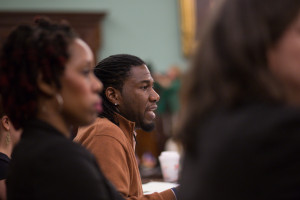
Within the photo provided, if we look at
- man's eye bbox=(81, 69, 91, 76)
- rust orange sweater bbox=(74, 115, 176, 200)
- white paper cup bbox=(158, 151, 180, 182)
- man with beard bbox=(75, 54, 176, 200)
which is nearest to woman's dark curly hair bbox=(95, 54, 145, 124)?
man with beard bbox=(75, 54, 176, 200)

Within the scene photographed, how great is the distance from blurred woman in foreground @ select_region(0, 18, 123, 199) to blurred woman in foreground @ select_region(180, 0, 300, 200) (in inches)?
11.0

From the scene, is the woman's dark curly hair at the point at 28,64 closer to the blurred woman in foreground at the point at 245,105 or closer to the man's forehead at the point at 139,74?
the blurred woman in foreground at the point at 245,105

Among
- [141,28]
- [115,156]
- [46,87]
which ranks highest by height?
[141,28]

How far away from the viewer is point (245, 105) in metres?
0.86

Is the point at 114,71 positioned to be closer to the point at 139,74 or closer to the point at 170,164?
the point at 139,74

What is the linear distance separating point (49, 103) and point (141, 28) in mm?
5929

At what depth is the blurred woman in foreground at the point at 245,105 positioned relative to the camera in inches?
31.9

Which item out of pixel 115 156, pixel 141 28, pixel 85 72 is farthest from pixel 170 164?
pixel 141 28

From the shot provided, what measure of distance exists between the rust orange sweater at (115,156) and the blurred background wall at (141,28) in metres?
5.04

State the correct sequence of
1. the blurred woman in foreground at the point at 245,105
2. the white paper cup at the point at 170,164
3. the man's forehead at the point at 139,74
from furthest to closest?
the white paper cup at the point at 170,164 < the man's forehead at the point at 139,74 < the blurred woman in foreground at the point at 245,105

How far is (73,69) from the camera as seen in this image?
1.11 metres

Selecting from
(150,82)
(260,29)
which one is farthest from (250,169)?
(150,82)

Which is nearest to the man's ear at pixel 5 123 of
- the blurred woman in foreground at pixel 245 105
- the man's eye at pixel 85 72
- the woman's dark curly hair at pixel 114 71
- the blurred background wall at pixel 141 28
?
the woman's dark curly hair at pixel 114 71

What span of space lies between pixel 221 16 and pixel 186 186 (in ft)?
1.16
